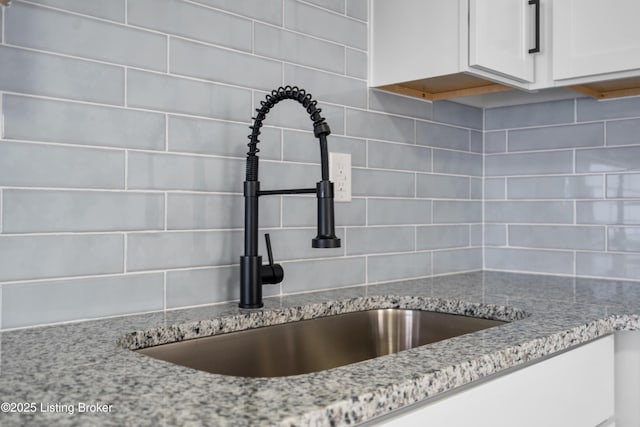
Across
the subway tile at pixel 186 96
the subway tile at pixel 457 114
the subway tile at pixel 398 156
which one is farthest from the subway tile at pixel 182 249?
the subway tile at pixel 457 114

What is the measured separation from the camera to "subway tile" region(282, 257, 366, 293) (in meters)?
1.51

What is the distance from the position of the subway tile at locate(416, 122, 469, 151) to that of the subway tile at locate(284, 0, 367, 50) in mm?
338

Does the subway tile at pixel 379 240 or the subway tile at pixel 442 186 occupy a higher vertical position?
the subway tile at pixel 442 186

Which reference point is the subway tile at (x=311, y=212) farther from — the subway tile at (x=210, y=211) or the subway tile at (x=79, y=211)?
the subway tile at (x=79, y=211)

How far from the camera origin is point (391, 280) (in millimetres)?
1802

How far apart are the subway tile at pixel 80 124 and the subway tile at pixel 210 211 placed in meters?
0.12

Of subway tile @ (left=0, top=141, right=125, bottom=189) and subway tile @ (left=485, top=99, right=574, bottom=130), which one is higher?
subway tile @ (left=485, top=99, right=574, bottom=130)

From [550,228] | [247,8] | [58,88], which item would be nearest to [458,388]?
[58,88]

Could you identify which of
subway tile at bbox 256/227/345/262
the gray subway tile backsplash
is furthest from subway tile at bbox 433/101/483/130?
subway tile at bbox 256/227/345/262

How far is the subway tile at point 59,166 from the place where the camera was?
3.43 feet

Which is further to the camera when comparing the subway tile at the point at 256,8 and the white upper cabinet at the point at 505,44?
the white upper cabinet at the point at 505,44

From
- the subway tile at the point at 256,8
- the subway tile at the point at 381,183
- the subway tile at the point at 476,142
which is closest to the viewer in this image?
the subway tile at the point at 256,8

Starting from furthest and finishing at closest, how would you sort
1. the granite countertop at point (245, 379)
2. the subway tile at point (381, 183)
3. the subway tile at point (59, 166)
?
the subway tile at point (381, 183)
the subway tile at point (59, 166)
the granite countertop at point (245, 379)

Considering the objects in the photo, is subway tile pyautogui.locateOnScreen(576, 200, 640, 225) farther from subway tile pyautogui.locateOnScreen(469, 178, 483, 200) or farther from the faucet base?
the faucet base
